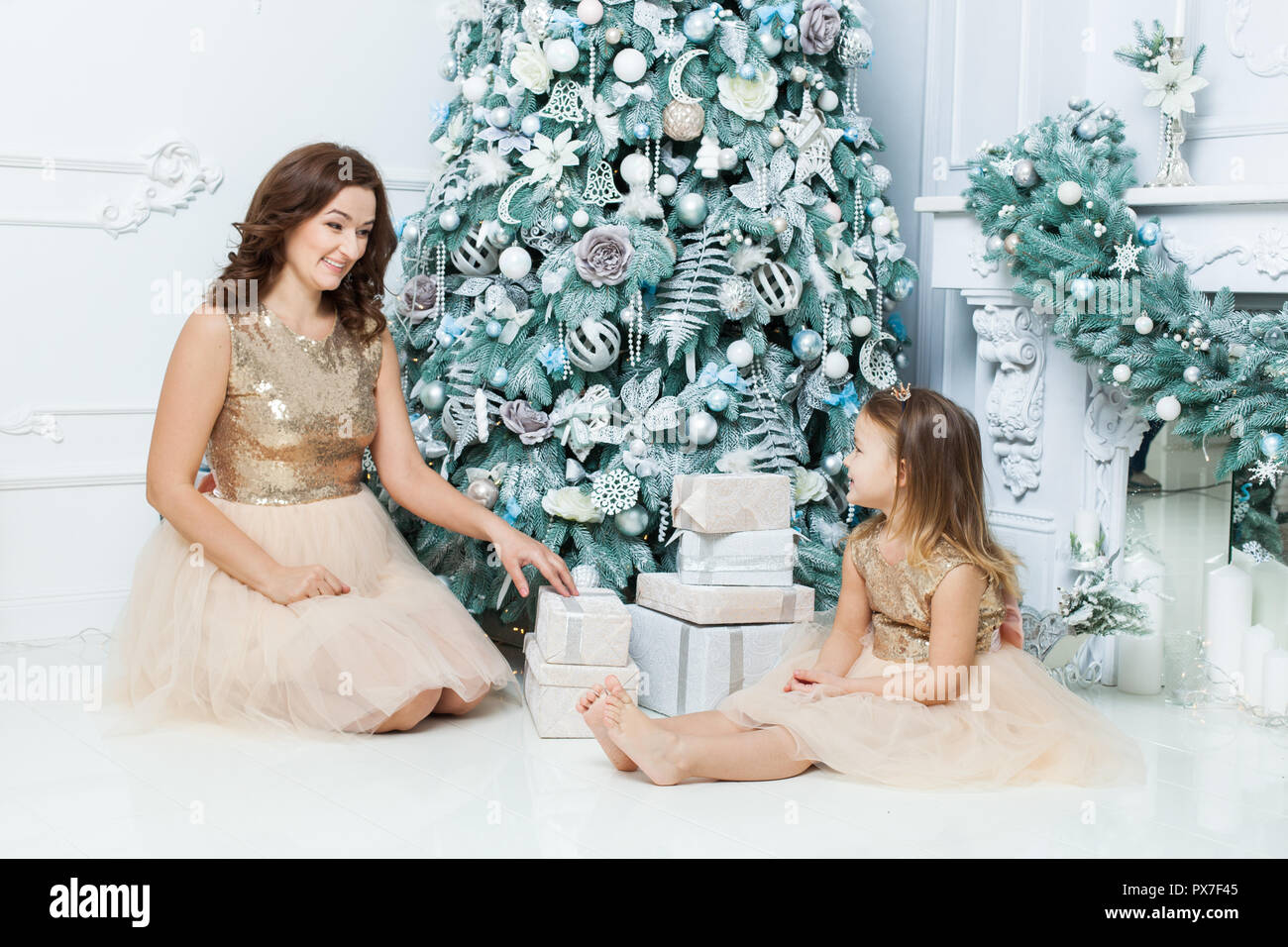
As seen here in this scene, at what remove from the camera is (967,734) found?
2.41 m

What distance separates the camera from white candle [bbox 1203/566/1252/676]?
3078 mm

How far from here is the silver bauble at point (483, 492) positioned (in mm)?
3109

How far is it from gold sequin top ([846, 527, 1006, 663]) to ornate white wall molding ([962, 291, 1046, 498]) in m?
0.80

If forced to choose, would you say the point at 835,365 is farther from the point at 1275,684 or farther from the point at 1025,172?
the point at 1275,684

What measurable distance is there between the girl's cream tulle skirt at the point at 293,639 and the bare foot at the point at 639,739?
1.61 ft

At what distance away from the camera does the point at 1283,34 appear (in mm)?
2871

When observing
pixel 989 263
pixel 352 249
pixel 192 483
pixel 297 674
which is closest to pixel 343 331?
pixel 352 249

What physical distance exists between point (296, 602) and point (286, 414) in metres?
0.43

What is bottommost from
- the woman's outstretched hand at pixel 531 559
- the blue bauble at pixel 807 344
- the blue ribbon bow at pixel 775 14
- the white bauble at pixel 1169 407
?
the woman's outstretched hand at pixel 531 559

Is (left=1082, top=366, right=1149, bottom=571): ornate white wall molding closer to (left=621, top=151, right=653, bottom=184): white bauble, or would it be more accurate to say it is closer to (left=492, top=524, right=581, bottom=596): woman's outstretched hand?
(left=621, top=151, right=653, bottom=184): white bauble

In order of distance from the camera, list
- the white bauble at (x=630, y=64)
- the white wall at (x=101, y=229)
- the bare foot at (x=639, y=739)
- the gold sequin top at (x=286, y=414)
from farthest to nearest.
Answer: the white wall at (x=101, y=229) < the white bauble at (x=630, y=64) < the gold sequin top at (x=286, y=414) < the bare foot at (x=639, y=739)

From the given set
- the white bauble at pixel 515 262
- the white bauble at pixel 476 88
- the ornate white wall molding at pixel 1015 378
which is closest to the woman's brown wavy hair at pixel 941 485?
the ornate white wall molding at pixel 1015 378

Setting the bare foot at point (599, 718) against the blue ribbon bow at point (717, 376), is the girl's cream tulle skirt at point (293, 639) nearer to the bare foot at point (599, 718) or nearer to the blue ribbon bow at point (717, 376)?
the bare foot at point (599, 718)

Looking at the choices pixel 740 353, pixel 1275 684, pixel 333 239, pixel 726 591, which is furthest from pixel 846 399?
pixel 333 239
